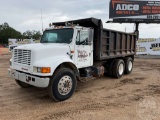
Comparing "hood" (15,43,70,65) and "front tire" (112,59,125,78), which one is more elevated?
"hood" (15,43,70,65)

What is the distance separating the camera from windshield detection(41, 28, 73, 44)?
6.61 meters

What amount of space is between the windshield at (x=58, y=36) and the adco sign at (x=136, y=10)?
24.7m

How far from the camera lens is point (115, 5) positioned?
98.3 ft

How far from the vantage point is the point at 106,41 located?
27.2 feet

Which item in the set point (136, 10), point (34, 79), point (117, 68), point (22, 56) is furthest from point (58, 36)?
point (136, 10)

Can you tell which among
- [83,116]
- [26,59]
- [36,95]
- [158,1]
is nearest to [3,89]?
[36,95]

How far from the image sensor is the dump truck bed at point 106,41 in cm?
757

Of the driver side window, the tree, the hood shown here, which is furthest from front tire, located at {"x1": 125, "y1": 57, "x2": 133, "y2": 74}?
the tree

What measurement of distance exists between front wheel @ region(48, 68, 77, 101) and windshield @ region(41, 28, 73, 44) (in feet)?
3.94

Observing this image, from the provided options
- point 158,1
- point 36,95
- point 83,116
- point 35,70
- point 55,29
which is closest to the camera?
point 83,116

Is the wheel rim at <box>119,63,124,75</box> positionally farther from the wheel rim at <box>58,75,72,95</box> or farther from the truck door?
the wheel rim at <box>58,75,72,95</box>

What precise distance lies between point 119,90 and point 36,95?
3142 mm

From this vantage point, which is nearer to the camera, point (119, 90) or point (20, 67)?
point (20, 67)

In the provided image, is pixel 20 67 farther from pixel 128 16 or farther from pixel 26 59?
pixel 128 16
